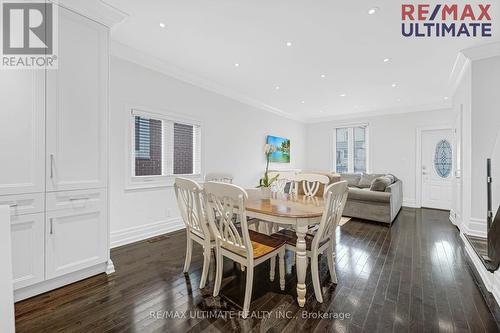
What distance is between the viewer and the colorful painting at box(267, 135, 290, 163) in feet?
19.7

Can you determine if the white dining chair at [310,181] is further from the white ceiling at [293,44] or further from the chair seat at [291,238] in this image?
the white ceiling at [293,44]

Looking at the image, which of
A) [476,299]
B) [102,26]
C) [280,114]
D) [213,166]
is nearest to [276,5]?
[102,26]

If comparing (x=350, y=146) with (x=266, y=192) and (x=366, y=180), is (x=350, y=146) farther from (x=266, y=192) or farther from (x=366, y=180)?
(x=266, y=192)

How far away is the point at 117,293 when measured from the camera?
194 cm

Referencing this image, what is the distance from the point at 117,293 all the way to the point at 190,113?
2.82 metres

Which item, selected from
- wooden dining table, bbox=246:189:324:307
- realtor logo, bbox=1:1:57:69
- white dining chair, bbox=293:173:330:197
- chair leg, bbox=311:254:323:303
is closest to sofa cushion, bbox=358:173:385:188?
white dining chair, bbox=293:173:330:197

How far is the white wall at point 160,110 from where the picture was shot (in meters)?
2.94

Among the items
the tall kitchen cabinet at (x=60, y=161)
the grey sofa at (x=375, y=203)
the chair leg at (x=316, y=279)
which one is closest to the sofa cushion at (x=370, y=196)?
the grey sofa at (x=375, y=203)

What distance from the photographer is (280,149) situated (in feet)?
20.8

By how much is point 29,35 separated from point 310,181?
10.4 ft

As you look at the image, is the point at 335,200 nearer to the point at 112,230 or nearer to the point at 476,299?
the point at 476,299

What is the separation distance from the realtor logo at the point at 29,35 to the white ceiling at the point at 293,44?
575mm

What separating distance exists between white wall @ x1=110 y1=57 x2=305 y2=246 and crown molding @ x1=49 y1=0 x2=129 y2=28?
0.71 meters

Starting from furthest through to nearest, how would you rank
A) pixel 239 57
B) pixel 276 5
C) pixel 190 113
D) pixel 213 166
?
pixel 213 166
pixel 190 113
pixel 239 57
pixel 276 5
